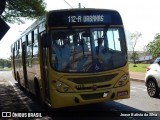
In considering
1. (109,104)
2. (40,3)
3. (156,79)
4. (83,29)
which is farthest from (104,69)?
(40,3)

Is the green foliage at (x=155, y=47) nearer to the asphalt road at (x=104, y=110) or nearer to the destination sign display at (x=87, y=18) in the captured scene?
the asphalt road at (x=104, y=110)

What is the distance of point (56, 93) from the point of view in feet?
32.9

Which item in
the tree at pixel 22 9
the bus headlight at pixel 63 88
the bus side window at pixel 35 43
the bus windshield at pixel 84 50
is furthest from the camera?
the tree at pixel 22 9

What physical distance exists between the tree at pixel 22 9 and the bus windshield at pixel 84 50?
18651 mm

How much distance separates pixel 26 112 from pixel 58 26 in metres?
3.43

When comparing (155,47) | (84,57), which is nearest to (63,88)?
(84,57)

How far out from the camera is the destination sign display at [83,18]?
34.2 feet

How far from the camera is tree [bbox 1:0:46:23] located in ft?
94.7

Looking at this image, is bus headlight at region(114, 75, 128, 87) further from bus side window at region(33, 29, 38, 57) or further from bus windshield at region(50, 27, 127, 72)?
bus side window at region(33, 29, 38, 57)

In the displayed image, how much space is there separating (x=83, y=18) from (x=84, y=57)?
3.84 feet

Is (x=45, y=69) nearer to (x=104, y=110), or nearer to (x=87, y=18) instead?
(x=87, y=18)

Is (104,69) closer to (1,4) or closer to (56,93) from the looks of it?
(56,93)

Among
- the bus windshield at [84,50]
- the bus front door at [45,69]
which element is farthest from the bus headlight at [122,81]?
the bus front door at [45,69]

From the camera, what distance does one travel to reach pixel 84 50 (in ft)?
Result: 33.7
